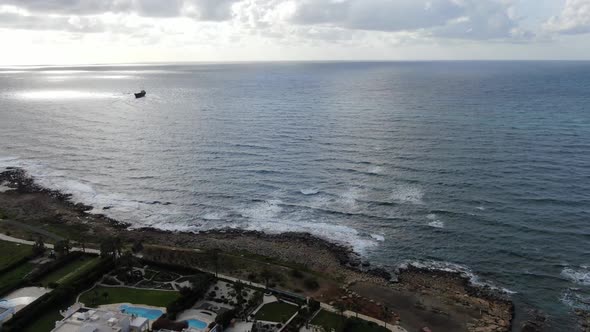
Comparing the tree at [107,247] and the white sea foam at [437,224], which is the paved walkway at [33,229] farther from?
the white sea foam at [437,224]

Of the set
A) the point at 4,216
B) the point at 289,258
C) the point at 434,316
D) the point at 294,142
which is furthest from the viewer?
the point at 294,142

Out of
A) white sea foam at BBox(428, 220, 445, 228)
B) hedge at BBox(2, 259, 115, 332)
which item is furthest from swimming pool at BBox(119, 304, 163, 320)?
white sea foam at BBox(428, 220, 445, 228)

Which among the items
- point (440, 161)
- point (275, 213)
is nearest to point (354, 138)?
point (440, 161)

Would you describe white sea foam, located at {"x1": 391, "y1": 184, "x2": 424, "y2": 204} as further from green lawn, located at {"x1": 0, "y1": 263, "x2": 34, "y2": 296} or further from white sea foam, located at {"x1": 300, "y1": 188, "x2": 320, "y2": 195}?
green lawn, located at {"x1": 0, "y1": 263, "x2": 34, "y2": 296}

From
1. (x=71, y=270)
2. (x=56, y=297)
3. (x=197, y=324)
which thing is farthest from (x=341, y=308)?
(x=71, y=270)

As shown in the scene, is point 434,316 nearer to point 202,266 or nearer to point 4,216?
point 202,266

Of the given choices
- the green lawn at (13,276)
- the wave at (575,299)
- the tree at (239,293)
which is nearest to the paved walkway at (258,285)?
the tree at (239,293)

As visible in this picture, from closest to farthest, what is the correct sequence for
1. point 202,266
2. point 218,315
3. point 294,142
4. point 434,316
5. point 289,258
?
point 218,315, point 434,316, point 202,266, point 289,258, point 294,142

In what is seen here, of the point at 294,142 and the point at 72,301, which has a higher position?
the point at 294,142
